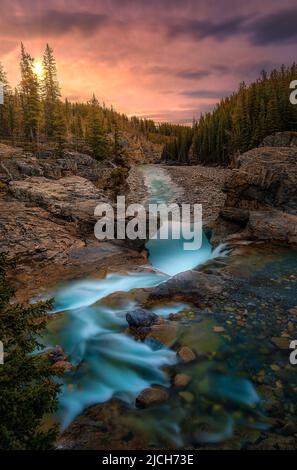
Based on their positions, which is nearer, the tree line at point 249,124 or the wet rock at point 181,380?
the wet rock at point 181,380

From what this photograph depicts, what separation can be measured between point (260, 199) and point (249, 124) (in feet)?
168

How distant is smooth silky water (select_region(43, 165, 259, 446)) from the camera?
239 inches

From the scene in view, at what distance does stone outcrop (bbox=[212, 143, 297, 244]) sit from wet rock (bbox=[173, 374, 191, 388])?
1125cm

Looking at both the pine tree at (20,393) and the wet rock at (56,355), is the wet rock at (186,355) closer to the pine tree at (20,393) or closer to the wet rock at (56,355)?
the wet rock at (56,355)

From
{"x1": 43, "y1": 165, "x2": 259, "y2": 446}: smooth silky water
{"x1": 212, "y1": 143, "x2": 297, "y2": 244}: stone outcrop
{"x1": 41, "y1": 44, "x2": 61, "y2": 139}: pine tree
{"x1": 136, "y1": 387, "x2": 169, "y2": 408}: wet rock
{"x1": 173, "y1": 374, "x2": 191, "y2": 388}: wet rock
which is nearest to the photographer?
{"x1": 43, "y1": 165, "x2": 259, "y2": 446}: smooth silky water

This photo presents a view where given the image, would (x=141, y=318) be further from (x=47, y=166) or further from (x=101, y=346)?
(x=47, y=166)

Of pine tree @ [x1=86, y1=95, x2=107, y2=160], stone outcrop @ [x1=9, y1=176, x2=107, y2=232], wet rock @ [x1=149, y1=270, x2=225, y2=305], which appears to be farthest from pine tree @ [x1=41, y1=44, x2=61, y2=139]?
wet rock @ [x1=149, y1=270, x2=225, y2=305]

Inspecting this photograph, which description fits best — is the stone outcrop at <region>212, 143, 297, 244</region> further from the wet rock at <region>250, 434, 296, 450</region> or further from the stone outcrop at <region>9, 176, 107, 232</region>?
the wet rock at <region>250, 434, 296, 450</region>

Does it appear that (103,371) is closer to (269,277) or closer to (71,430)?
(71,430)

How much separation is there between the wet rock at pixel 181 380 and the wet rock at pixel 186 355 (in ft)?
1.84

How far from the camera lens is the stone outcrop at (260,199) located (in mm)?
17438

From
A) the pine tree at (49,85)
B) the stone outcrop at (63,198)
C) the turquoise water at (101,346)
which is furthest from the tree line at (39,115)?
the turquoise water at (101,346)

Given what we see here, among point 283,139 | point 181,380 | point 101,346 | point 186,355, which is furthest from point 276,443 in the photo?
point 283,139
